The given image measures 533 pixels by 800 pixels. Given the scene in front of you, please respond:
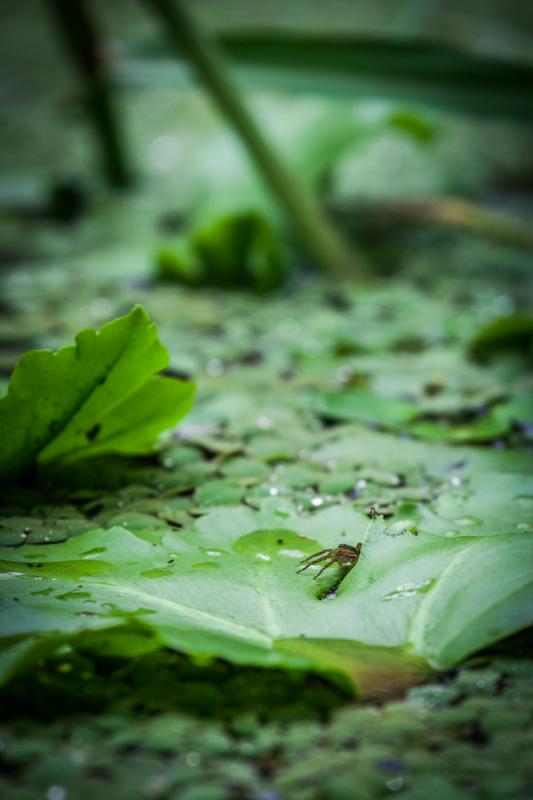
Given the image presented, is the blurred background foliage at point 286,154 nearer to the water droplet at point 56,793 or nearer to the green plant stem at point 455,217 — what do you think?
the green plant stem at point 455,217

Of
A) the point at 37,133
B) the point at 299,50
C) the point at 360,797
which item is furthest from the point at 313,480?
the point at 37,133

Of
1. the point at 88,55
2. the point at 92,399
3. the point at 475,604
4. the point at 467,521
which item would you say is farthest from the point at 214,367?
the point at 88,55

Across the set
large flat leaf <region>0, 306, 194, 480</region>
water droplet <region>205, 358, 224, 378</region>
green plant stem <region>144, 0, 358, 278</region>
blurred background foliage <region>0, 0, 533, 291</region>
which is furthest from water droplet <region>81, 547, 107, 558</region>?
green plant stem <region>144, 0, 358, 278</region>

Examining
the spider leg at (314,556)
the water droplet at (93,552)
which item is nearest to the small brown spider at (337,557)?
the spider leg at (314,556)

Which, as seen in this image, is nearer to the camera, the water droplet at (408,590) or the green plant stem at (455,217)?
the water droplet at (408,590)

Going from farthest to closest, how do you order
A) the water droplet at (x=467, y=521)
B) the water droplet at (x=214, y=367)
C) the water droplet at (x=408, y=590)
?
the water droplet at (x=214, y=367) → the water droplet at (x=467, y=521) → the water droplet at (x=408, y=590)

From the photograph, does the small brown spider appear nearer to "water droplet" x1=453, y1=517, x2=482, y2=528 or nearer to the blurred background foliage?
"water droplet" x1=453, y1=517, x2=482, y2=528

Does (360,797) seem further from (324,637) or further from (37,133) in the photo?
(37,133)
